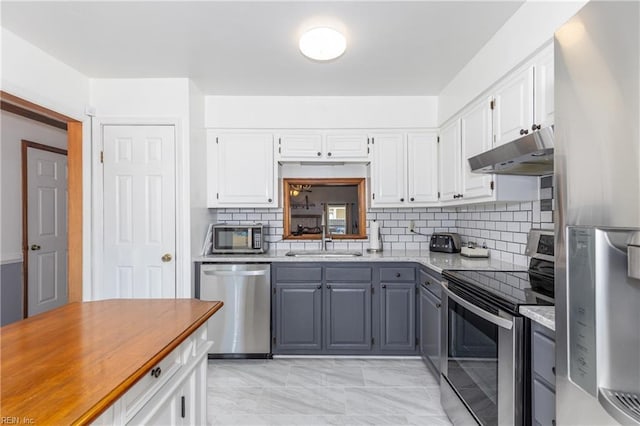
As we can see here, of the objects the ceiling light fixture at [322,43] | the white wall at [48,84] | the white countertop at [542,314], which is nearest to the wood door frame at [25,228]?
the white wall at [48,84]

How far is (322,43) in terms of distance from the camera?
217 cm

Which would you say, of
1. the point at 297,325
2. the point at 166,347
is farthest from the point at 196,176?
the point at 166,347

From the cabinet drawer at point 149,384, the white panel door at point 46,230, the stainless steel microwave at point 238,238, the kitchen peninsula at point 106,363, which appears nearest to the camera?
the kitchen peninsula at point 106,363

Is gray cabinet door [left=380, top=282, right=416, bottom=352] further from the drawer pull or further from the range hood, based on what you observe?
the drawer pull

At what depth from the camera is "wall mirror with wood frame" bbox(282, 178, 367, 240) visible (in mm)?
3629

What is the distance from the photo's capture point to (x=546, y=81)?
177 cm

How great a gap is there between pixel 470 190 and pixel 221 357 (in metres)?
2.57

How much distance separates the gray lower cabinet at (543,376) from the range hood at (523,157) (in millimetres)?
757

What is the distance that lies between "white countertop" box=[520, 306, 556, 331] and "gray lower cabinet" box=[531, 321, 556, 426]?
4 centimetres

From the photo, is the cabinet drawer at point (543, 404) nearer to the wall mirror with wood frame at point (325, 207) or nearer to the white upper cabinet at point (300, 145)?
the wall mirror with wood frame at point (325, 207)

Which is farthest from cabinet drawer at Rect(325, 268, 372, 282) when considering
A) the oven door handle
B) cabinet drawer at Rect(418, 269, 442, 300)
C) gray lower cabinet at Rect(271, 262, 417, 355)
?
the oven door handle

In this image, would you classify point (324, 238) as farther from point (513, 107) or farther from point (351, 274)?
point (513, 107)

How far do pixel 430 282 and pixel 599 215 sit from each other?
198cm

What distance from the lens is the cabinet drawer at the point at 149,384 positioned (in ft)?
3.45
